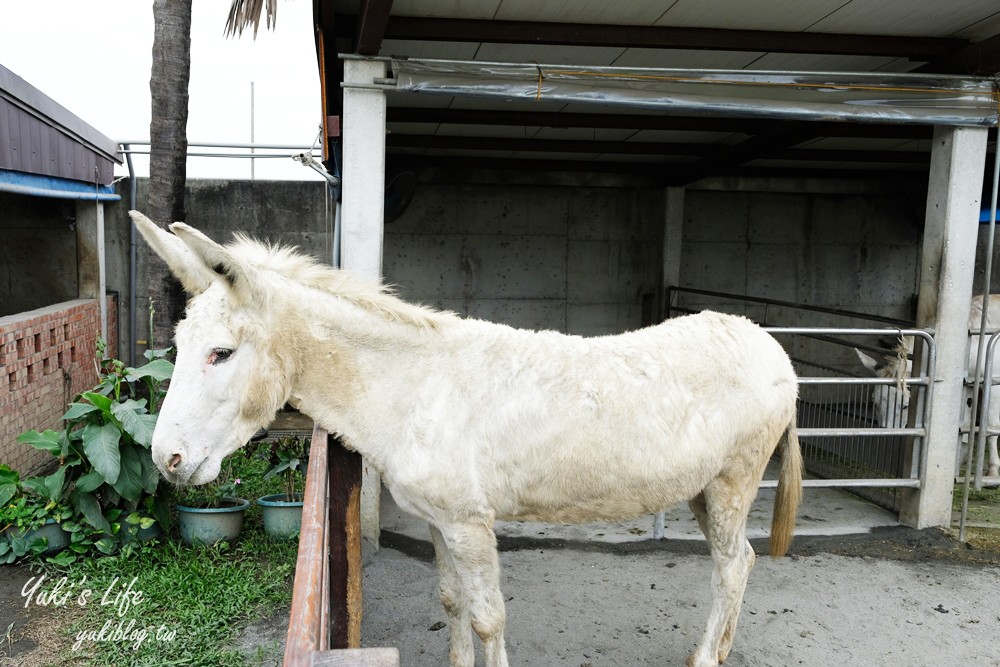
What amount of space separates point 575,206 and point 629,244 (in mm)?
929

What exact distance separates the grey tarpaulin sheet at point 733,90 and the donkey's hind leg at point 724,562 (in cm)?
240

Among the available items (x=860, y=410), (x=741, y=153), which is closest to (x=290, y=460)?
(x=741, y=153)

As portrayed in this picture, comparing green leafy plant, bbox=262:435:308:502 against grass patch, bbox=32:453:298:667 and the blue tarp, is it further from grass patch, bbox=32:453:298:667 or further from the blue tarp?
the blue tarp

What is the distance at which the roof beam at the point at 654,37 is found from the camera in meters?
4.18

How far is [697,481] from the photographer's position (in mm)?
2967

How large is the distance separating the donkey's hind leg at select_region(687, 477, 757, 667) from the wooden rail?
5.19ft

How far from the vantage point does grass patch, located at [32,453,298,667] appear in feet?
10.6

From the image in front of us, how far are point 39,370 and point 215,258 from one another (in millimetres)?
4380

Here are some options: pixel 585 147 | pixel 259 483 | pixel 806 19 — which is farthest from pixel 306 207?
pixel 806 19

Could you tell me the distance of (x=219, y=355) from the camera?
232cm

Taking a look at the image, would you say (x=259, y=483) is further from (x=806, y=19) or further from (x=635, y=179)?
(x=635, y=179)

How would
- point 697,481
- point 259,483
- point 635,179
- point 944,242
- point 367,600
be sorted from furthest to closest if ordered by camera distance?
point 635,179
point 259,483
point 944,242
point 367,600
point 697,481

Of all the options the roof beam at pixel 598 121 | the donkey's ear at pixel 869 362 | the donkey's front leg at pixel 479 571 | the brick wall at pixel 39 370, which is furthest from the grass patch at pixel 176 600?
the donkey's ear at pixel 869 362

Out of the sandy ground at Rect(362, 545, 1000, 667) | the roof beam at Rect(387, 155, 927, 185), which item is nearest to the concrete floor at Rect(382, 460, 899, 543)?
the sandy ground at Rect(362, 545, 1000, 667)
